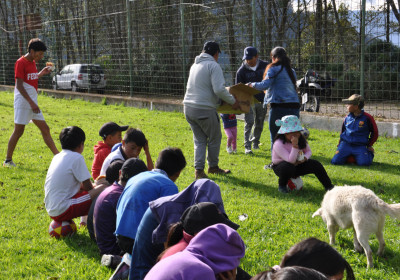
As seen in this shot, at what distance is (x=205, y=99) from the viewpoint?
721 centimetres

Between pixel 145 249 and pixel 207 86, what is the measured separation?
418cm

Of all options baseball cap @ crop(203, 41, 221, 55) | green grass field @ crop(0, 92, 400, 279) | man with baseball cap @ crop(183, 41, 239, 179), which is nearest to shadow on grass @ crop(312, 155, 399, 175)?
green grass field @ crop(0, 92, 400, 279)

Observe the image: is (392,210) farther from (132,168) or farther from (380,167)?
(380,167)

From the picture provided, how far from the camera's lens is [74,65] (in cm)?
2117

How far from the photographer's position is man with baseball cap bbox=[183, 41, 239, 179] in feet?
23.4

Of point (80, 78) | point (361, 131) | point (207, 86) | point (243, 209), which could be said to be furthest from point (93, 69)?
point (243, 209)

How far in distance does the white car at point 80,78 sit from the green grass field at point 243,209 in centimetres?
813

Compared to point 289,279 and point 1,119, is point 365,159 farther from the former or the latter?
point 1,119

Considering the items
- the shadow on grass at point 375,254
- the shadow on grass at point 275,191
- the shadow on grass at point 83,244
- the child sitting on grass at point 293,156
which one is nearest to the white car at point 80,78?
the shadow on grass at point 275,191

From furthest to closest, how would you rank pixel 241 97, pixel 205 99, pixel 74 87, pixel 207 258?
pixel 74 87, pixel 241 97, pixel 205 99, pixel 207 258

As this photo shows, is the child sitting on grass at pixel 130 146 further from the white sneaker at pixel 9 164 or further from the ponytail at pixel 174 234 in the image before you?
the white sneaker at pixel 9 164

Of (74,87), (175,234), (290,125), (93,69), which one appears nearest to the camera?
(175,234)

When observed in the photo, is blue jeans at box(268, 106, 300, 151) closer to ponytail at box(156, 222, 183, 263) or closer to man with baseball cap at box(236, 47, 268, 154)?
man with baseball cap at box(236, 47, 268, 154)

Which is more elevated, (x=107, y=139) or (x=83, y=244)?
(x=107, y=139)
